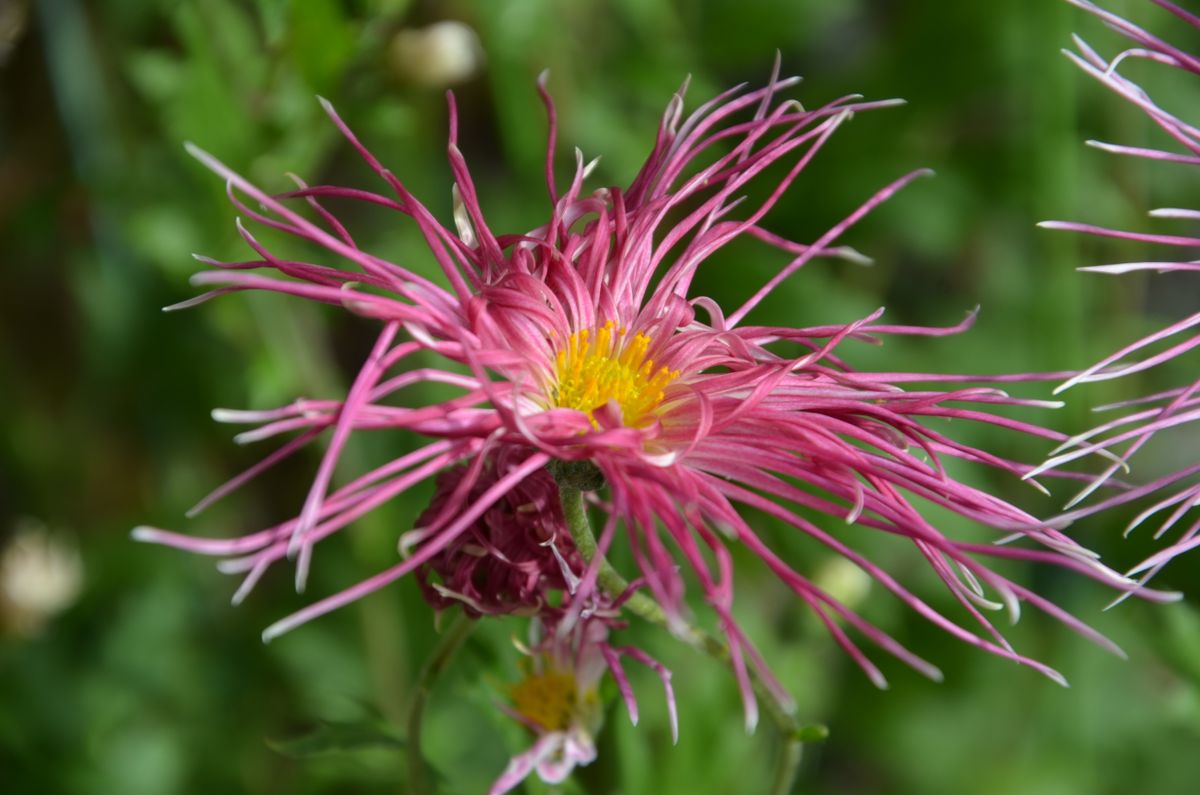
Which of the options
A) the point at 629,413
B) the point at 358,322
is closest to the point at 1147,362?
the point at 629,413

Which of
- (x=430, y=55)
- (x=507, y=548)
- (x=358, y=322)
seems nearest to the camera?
(x=507, y=548)

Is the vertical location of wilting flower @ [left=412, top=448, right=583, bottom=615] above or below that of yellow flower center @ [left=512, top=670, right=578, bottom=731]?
above

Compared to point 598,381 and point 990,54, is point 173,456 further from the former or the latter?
point 990,54

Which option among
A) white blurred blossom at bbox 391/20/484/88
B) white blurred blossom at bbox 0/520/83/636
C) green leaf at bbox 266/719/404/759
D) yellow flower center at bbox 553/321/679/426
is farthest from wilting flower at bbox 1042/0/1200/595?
white blurred blossom at bbox 0/520/83/636

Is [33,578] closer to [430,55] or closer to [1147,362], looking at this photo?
[430,55]

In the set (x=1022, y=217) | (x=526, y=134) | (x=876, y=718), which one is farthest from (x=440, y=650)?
(x=1022, y=217)

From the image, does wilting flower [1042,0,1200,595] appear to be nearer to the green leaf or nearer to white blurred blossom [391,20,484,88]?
the green leaf
